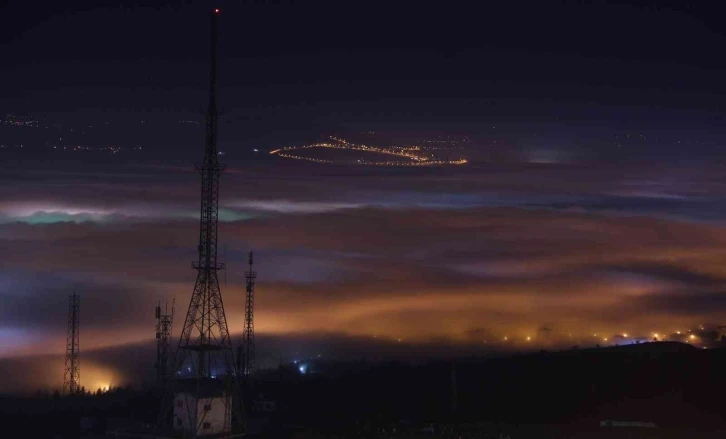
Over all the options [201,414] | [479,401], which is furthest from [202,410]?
[479,401]

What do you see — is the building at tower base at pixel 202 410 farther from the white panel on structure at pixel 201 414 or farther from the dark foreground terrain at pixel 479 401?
the dark foreground terrain at pixel 479 401

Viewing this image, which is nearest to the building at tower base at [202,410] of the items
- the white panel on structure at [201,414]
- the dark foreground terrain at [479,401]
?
the white panel on structure at [201,414]

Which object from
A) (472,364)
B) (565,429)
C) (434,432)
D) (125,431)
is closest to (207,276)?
(125,431)

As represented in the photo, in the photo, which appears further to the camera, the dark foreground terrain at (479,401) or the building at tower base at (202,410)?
the dark foreground terrain at (479,401)

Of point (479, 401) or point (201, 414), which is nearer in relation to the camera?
point (201, 414)

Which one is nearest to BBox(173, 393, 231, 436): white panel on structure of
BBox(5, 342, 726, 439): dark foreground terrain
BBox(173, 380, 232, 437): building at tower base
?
BBox(173, 380, 232, 437): building at tower base

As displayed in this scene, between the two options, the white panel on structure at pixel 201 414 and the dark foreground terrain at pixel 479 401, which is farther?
the dark foreground terrain at pixel 479 401

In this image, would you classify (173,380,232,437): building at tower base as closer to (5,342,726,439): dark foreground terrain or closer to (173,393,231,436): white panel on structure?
(173,393,231,436): white panel on structure

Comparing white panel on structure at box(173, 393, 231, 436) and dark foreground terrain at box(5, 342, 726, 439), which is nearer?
white panel on structure at box(173, 393, 231, 436)

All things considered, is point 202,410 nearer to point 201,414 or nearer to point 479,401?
point 201,414

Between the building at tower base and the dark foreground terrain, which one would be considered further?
the dark foreground terrain
